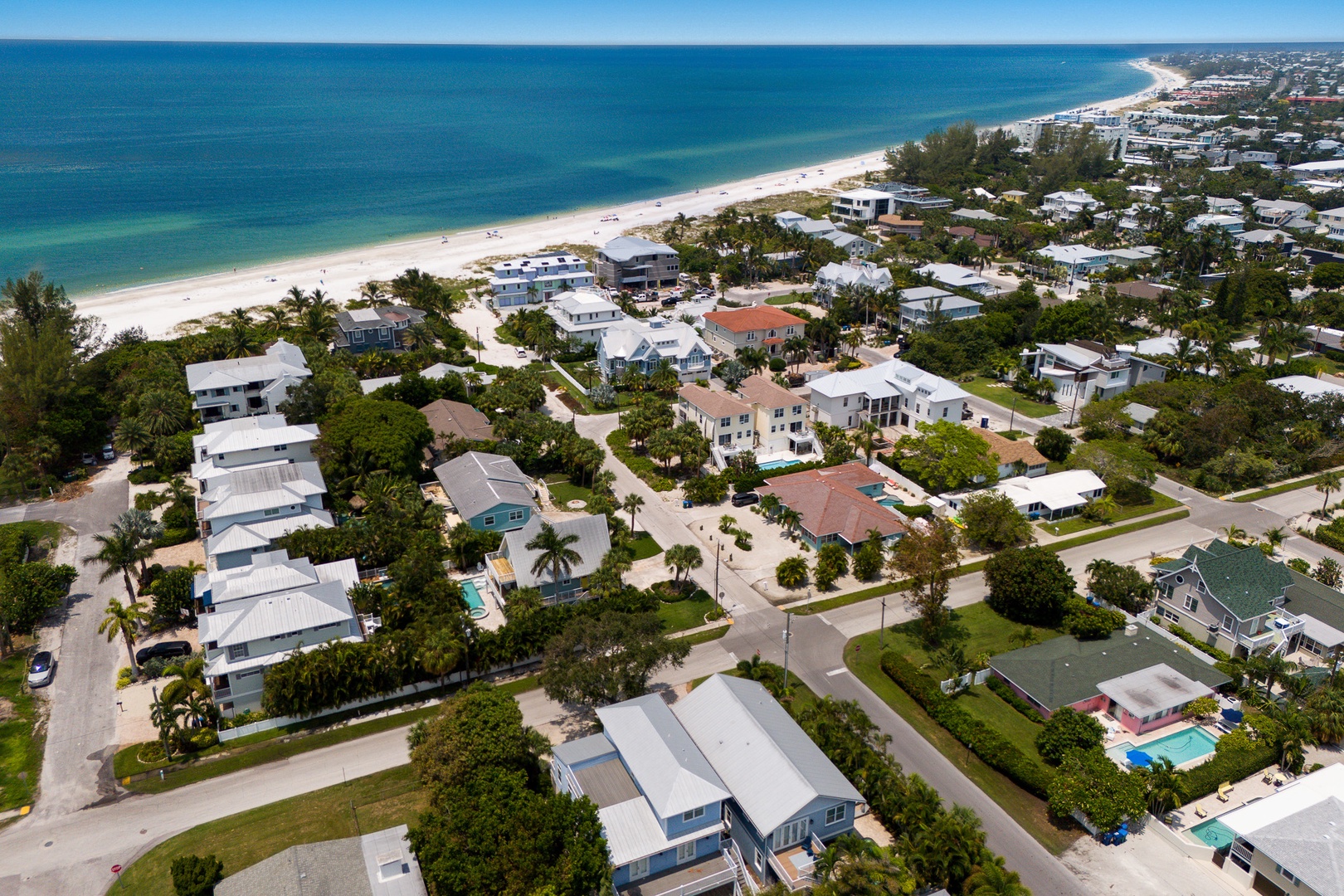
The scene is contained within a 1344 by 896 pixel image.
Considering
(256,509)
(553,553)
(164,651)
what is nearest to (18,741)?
(164,651)

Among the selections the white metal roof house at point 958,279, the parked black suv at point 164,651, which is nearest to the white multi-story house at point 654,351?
the white metal roof house at point 958,279

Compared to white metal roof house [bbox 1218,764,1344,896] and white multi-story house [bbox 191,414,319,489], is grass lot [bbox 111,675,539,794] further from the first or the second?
white metal roof house [bbox 1218,764,1344,896]

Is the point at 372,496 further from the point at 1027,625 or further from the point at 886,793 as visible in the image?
the point at 1027,625

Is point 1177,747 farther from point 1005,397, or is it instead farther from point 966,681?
point 1005,397

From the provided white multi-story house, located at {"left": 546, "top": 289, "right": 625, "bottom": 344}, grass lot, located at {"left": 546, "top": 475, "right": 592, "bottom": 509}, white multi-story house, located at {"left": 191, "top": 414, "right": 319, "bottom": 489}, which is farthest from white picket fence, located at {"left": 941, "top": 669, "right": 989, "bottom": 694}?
white multi-story house, located at {"left": 546, "top": 289, "right": 625, "bottom": 344}

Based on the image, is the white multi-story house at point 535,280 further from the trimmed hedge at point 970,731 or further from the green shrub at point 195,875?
the green shrub at point 195,875

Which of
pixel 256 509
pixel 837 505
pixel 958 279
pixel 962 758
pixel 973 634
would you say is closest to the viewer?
pixel 962 758
